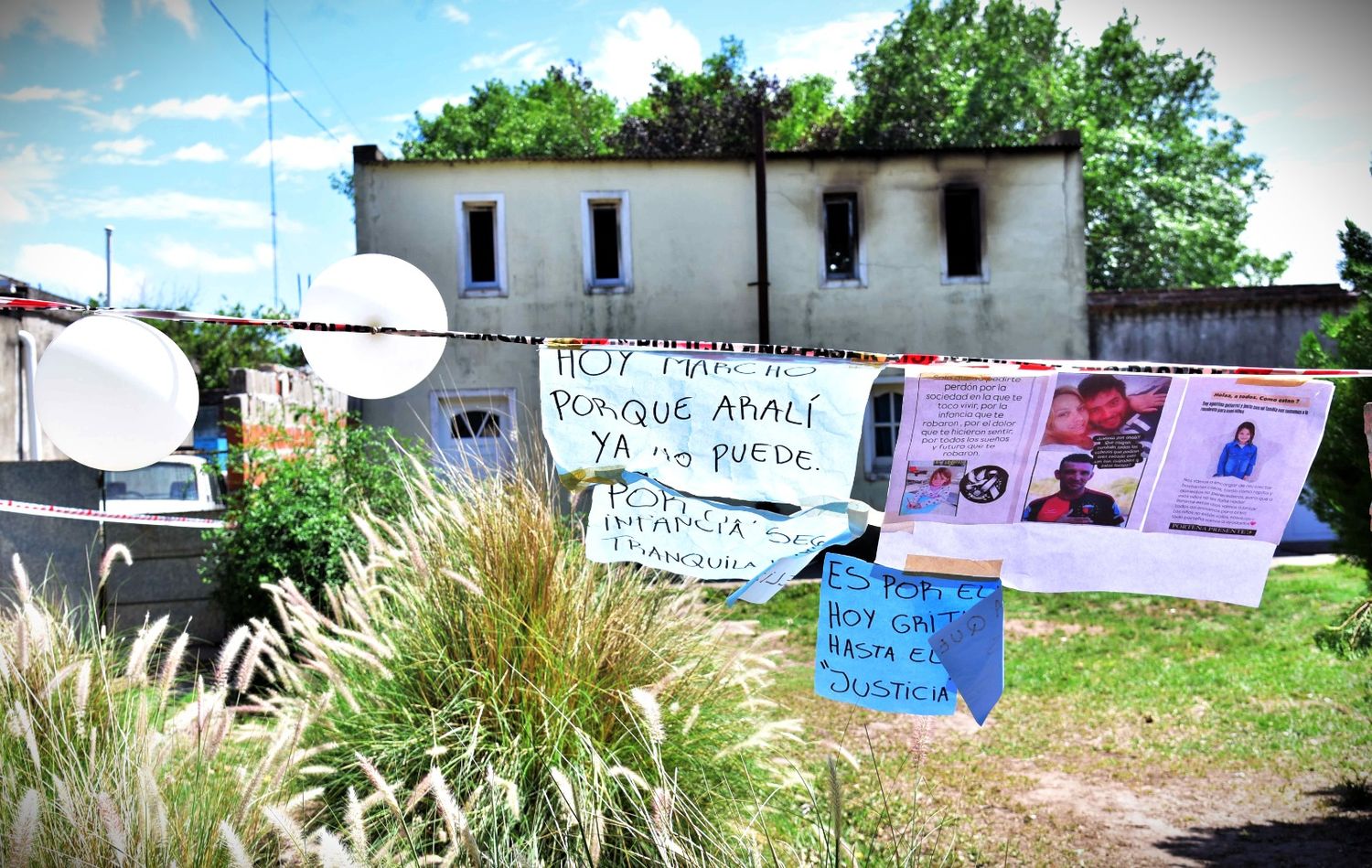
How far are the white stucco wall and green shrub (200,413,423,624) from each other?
20.7 feet

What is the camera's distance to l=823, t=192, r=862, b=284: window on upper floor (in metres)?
15.9

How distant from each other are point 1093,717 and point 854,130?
2817 cm

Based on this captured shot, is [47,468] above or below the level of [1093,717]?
above

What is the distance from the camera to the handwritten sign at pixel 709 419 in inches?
108

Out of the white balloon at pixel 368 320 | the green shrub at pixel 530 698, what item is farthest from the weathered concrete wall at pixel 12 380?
the white balloon at pixel 368 320

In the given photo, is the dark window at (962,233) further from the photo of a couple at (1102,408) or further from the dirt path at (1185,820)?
the photo of a couple at (1102,408)

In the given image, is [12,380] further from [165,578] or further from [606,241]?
[165,578]

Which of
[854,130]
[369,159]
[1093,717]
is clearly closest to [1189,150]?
[854,130]

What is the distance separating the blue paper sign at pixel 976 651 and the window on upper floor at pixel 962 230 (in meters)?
13.6

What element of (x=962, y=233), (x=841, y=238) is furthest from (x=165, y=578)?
(x=962, y=233)

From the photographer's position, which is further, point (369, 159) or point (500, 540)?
point (369, 159)

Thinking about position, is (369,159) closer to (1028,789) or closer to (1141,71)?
(1028,789)

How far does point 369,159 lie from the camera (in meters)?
15.0

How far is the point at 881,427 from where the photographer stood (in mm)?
16109
